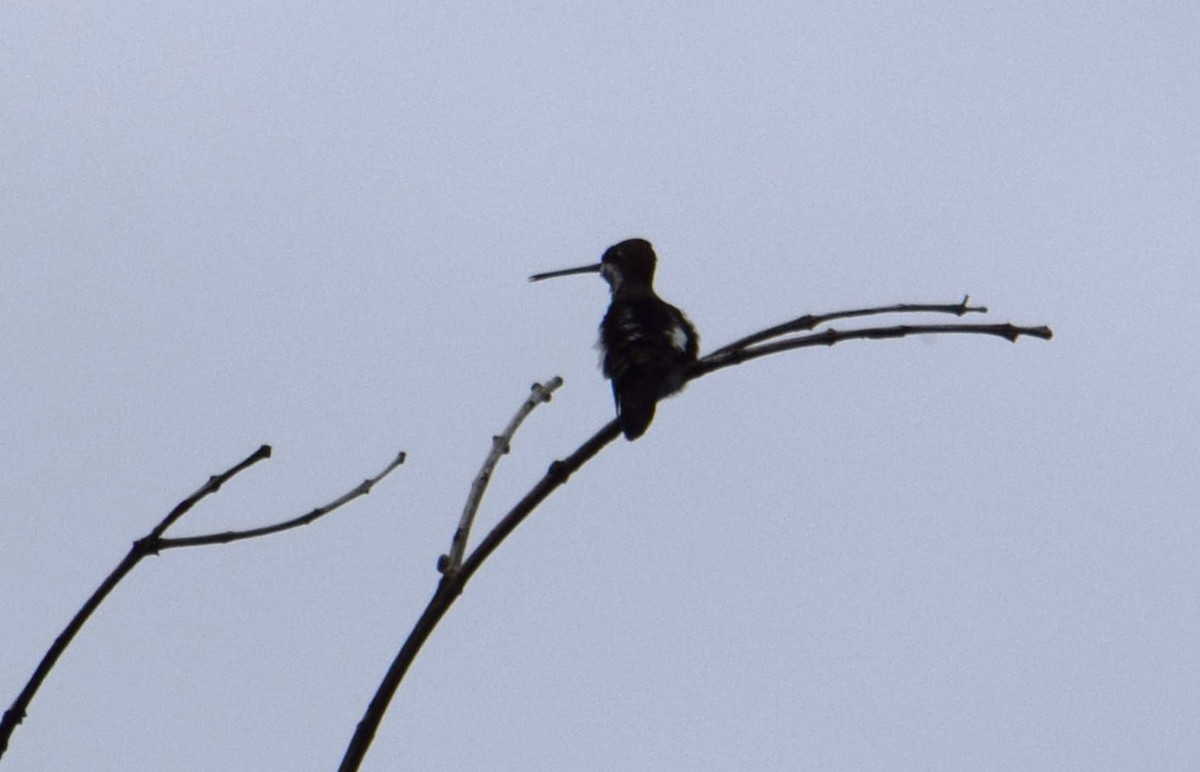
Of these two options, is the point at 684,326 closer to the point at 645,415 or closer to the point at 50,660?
the point at 645,415

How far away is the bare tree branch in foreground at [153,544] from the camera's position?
97.3 inches

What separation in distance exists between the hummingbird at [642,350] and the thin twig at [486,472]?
6.99 feet

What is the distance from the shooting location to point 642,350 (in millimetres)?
7105

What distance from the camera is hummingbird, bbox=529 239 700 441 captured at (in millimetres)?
6500

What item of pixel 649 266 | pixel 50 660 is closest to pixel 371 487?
pixel 50 660

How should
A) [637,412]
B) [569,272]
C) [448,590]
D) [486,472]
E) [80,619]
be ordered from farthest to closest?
[569,272]
[637,412]
[486,472]
[448,590]
[80,619]

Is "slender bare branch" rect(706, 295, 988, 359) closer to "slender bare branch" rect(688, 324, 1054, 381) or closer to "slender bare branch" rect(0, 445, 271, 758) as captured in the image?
"slender bare branch" rect(688, 324, 1054, 381)

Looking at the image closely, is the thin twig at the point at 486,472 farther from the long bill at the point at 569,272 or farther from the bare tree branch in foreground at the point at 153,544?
the long bill at the point at 569,272

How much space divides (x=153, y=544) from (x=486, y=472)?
2.86 feet

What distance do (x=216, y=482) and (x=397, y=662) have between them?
61 cm

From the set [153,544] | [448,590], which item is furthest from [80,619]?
[448,590]

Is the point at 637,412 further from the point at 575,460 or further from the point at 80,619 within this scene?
the point at 80,619

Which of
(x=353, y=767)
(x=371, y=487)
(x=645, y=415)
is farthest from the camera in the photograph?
(x=645, y=415)

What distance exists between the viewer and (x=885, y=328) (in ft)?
11.8
